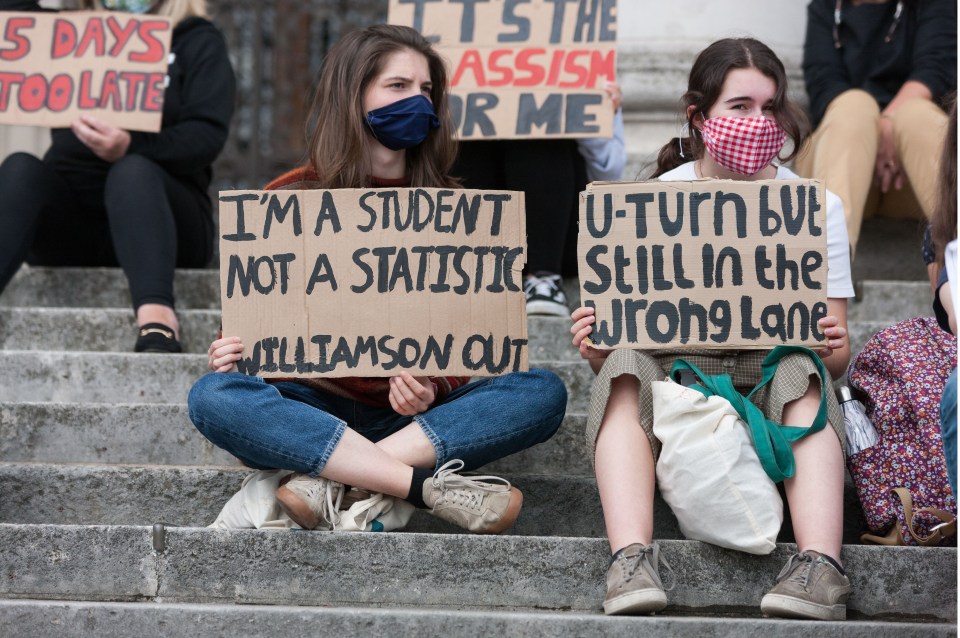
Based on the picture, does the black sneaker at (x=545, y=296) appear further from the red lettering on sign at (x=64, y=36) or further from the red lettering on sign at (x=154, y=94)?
the red lettering on sign at (x=64, y=36)

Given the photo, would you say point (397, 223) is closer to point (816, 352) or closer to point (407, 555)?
point (407, 555)

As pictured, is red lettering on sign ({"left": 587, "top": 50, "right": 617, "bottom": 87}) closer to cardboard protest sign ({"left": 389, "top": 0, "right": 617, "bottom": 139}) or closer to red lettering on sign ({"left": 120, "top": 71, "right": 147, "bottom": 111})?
cardboard protest sign ({"left": 389, "top": 0, "right": 617, "bottom": 139})

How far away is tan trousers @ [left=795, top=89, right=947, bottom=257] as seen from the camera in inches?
207

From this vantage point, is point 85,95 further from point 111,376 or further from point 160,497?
point 160,497

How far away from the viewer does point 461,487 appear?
133 inches

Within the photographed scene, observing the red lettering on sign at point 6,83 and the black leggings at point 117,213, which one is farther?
the red lettering on sign at point 6,83

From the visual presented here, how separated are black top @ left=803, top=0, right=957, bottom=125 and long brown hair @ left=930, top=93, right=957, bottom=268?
2412 millimetres

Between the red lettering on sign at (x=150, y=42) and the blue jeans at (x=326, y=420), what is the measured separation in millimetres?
2001

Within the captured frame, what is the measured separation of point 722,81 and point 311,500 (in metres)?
1.73

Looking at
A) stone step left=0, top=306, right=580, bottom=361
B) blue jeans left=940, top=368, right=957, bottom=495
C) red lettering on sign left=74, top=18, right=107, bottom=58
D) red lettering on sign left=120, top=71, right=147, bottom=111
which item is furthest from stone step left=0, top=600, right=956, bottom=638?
red lettering on sign left=74, top=18, right=107, bottom=58

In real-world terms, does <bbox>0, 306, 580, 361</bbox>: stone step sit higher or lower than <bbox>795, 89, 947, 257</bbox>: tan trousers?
lower

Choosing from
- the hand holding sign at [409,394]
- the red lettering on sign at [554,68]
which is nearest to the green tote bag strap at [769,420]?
the hand holding sign at [409,394]

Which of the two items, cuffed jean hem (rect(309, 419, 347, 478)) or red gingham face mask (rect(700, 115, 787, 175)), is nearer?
cuffed jean hem (rect(309, 419, 347, 478))

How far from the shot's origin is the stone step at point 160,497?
3713mm
